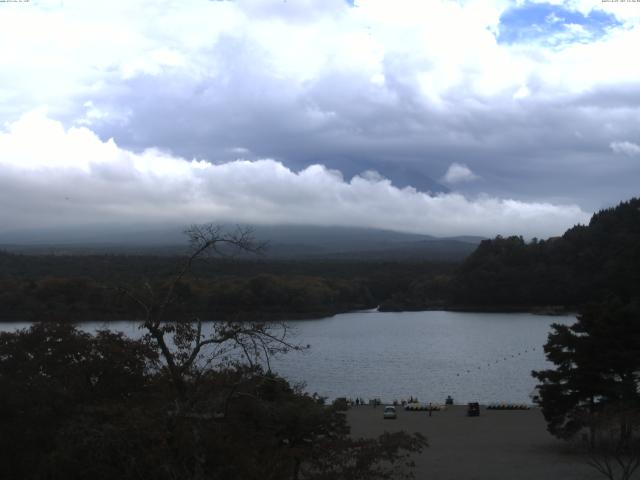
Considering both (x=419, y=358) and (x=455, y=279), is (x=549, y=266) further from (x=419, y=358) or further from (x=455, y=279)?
(x=419, y=358)

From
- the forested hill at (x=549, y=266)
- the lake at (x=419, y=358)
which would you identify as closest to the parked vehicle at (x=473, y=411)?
the lake at (x=419, y=358)

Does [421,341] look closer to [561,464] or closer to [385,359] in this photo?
[385,359]

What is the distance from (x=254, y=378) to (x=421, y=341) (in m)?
40.8

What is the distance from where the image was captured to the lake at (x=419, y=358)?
1157 inches

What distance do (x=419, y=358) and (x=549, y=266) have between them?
34.5 m

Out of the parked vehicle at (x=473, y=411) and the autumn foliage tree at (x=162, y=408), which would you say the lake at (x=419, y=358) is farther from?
the autumn foliage tree at (x=162, y=408)

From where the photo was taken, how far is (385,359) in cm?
3853

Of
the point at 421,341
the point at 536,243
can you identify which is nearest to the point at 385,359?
the point at 421,341

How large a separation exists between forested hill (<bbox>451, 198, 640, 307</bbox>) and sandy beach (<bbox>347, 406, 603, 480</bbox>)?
45159mm

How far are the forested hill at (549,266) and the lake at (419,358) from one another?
558 centimetres

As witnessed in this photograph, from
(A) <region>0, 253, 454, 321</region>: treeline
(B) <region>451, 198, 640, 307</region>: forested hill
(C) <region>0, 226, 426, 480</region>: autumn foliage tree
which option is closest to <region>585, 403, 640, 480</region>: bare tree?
(C) <region>0, 226, 426, 480</region>: autumn foliage tree

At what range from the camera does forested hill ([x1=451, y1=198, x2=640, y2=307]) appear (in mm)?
66062

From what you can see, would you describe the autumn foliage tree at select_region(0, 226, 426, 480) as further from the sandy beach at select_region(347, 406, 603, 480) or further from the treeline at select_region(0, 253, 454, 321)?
the treeline at select_region(0, 253, 454, 321)

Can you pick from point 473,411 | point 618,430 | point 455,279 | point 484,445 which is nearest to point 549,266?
point 455,279
